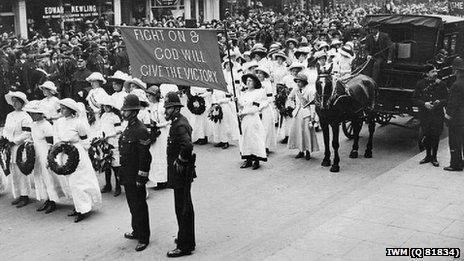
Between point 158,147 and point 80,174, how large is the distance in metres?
1.87

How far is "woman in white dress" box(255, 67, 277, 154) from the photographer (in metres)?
12.7

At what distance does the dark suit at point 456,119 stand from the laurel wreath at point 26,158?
23.3 ft

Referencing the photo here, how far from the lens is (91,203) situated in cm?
953

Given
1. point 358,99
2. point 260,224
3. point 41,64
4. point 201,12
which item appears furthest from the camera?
point 201,12

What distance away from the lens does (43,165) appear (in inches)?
396

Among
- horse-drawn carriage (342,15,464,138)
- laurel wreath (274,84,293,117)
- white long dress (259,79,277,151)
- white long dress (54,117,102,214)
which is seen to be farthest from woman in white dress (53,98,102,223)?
horse-drawn carriage (342,15,464,138)

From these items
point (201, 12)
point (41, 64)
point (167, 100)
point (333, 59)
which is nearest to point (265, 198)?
point (167, 100)

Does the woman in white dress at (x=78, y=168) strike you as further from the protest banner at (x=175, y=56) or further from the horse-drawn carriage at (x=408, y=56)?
the horse-drawn carriage at (x=408, y=56)

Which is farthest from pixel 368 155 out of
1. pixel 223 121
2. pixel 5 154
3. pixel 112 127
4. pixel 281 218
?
pixel 5 154

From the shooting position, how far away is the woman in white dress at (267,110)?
12734 mm

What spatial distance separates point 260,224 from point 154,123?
2788mm

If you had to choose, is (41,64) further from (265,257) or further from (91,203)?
(265,257)

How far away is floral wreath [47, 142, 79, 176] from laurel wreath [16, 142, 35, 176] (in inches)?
23.5

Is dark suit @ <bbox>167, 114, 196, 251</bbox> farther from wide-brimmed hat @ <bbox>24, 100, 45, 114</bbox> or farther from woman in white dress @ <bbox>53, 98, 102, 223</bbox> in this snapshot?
wide-brimmed hat @ <bbox>24, 100, 45, 114</bbox>
